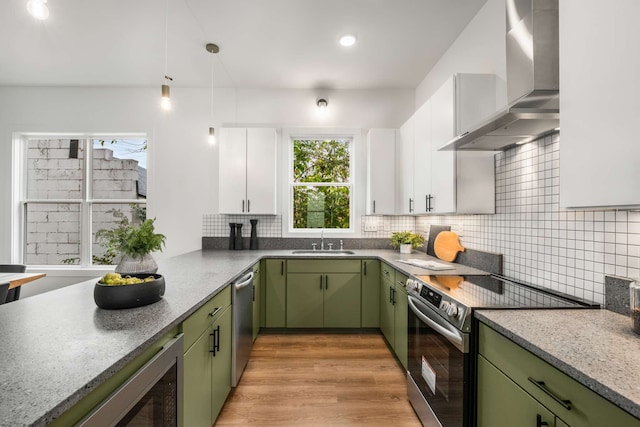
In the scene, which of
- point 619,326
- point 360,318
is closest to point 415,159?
point 360,318

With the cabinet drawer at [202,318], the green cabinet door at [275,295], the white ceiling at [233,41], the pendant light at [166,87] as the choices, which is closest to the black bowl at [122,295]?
the cabinet drawer at [202,318]

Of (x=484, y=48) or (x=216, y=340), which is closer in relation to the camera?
(x=216, y=340)

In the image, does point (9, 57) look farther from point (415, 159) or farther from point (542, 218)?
point (542, 218)

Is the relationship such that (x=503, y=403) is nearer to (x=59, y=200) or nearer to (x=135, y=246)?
(x=135, y=246)

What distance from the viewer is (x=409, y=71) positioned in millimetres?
3318

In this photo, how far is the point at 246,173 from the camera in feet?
11.3

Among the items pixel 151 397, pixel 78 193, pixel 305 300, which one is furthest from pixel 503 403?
pixel 78 193

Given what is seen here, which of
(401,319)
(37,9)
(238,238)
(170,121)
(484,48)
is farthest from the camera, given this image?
(170,121)

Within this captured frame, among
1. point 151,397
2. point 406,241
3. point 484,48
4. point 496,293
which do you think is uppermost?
point 484,48

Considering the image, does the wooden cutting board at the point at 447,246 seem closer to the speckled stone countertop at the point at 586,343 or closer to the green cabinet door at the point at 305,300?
the green cabinet door at the point at 305,300

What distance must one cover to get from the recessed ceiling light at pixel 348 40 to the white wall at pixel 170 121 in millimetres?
1026

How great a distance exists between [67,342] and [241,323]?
1.43 meters

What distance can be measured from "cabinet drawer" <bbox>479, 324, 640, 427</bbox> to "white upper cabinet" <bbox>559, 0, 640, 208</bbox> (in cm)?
54

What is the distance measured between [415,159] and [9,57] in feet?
13.7
